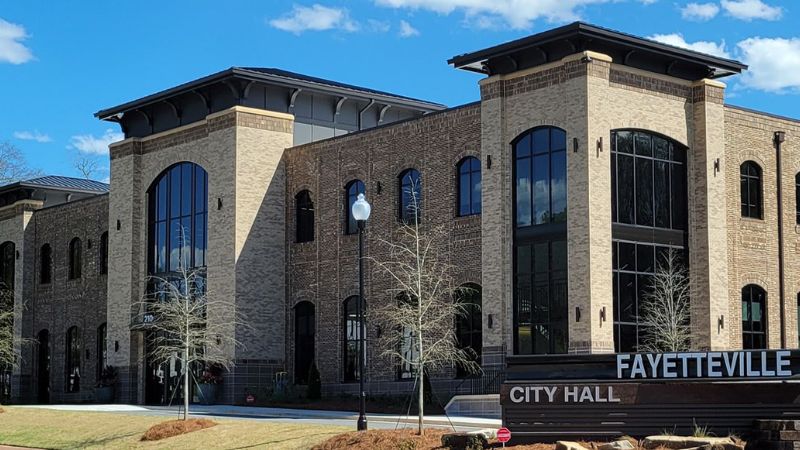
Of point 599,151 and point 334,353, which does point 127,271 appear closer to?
point 334,353

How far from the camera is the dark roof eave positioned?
4455cm

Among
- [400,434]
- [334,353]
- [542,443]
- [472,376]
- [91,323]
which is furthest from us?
[91,323]

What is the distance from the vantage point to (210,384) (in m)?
43.9

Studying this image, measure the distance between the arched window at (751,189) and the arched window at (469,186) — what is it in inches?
330

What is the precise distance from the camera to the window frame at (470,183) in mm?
38219

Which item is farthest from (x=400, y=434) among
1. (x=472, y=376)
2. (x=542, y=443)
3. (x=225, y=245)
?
(x=225, y=245)

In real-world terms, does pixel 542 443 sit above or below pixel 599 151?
below

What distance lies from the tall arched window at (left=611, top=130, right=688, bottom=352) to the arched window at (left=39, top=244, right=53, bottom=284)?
3210cm

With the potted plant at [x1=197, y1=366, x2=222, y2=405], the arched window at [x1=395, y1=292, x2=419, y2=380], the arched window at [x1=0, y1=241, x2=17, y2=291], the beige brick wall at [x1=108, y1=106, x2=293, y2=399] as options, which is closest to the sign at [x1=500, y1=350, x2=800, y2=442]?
the arched window at [x1=395, y1=292, x2=419, y2=380]

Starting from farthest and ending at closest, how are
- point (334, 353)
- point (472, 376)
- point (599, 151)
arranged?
point (334, 353) → point (472, 376) → point (599, 151)

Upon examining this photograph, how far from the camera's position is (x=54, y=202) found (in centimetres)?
6100

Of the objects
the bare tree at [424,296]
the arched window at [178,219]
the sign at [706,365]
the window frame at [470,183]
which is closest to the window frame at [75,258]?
the arched window at [178,219]

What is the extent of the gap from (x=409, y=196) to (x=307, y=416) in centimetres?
896

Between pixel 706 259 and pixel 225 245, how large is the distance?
57.0ft
